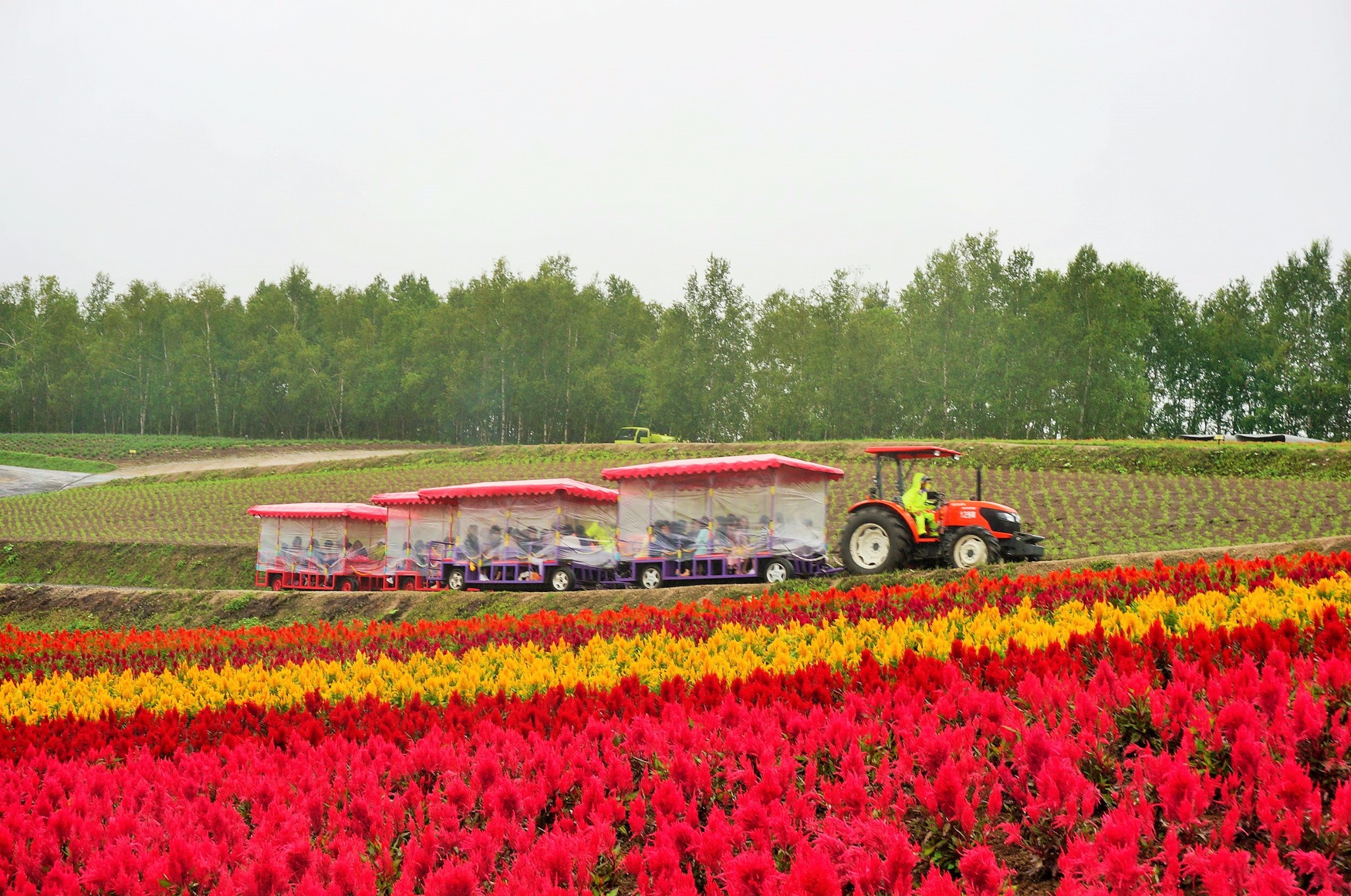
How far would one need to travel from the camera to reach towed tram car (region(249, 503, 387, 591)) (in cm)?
2230

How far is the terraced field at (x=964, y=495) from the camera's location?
17.9 m

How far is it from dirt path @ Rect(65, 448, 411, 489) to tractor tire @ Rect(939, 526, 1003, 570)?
33385 mm

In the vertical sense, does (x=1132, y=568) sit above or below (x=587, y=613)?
above

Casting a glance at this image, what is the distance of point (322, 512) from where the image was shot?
2222 cm

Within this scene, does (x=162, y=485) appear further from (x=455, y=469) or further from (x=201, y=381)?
(x=201, y=381)

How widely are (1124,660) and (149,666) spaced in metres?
8.60

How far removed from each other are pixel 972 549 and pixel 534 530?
7.99 m

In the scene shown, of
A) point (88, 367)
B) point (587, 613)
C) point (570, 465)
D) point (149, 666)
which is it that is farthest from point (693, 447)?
point (88, 367)

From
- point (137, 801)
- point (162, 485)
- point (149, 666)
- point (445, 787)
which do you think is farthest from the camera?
point (162, 485)

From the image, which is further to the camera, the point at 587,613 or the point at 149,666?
the point at 587,613

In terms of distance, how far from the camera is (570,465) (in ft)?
119

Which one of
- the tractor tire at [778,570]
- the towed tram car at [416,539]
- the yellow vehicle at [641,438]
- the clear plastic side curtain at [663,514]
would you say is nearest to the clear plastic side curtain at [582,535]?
the clear plastic side curtain at [663,514]

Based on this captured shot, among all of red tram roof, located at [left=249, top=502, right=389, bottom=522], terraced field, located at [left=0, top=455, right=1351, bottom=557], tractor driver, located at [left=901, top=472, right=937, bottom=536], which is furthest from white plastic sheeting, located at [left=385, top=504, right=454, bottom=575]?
tractor driver, located at [left=901, top=472, right=937, bottom=536]

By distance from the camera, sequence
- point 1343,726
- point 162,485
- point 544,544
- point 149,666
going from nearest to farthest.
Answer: point 1343,726 < point 149,666 < point 544,544 < point 162,485
